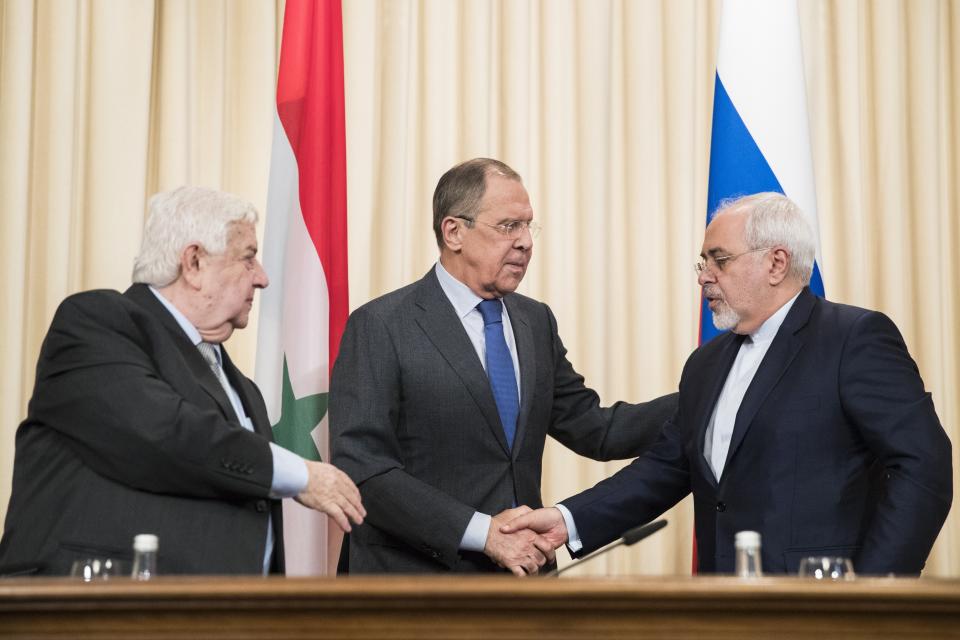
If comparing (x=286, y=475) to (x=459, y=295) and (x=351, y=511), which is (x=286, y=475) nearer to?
(x=351, y=511)

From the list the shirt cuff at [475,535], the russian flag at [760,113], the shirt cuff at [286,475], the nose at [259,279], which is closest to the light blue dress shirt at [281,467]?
the shirt cuff at [286,475]

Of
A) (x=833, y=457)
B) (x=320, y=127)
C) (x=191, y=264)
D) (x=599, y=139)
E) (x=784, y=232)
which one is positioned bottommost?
(x=833, y=457)

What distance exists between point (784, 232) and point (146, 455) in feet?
5.84

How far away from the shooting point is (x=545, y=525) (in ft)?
11.3

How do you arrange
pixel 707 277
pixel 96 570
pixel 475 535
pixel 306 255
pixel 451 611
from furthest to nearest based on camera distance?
pixel 306 255, pixel 707 277, pixel 475 535, pixel 96 570, pixel 451 611

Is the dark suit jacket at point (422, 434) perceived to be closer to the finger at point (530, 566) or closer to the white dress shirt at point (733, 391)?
the finger at point (530, 566)

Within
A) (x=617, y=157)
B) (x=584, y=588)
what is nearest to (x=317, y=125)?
(x=617, y=157)

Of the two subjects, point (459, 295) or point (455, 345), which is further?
point (459, 295)

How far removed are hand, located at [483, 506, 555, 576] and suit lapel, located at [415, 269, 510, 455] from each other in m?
0.20

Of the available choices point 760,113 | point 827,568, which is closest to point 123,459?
point 827,568

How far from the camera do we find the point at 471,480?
345cm

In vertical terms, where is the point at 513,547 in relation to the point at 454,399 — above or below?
below

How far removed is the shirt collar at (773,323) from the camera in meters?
3.36

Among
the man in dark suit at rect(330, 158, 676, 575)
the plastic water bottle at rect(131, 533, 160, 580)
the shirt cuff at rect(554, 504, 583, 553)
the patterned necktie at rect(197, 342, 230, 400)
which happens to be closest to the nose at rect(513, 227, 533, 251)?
the man in dark suit at rect(330, 158, 676, 575)
